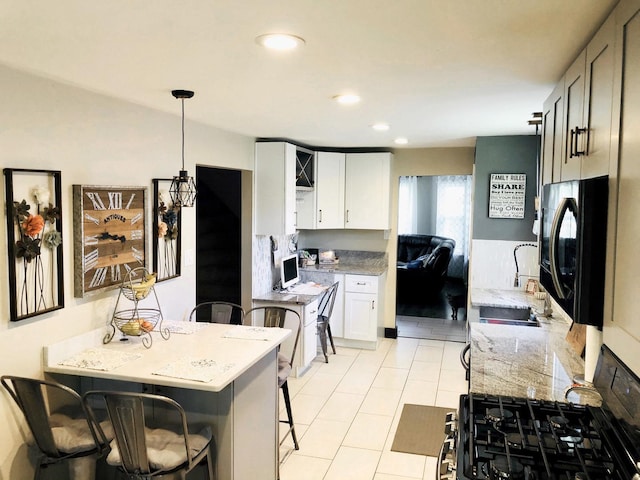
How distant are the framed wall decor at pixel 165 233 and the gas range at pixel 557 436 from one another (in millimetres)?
2312

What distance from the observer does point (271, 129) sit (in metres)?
4.45

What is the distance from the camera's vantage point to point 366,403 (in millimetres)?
4438

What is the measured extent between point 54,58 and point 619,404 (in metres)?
2.44

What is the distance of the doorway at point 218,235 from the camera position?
516 centimetres

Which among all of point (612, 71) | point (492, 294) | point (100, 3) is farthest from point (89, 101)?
point (492, 294)

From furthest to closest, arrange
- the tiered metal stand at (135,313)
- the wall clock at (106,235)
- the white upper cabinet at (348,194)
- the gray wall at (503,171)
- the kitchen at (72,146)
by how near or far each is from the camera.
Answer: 1. the white upper cabinet at (348,194)
2. the gray wall at (503,171)
3. the tiered metal stand at (135,313)
4. the wall clock at (106,235)
5. the kitchen at (72,146)

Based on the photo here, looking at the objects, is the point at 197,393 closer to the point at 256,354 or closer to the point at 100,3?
the point at 256,354

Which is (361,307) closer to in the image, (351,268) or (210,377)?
(351,268)

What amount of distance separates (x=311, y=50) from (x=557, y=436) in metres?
1.62

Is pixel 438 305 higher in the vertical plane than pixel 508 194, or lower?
lower

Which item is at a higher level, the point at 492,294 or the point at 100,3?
the point at 100,3

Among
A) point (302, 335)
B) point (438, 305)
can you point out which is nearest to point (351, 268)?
point (302, 335)

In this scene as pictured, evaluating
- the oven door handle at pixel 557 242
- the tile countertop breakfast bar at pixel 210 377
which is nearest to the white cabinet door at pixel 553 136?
the oven door handle at pixel 557 242

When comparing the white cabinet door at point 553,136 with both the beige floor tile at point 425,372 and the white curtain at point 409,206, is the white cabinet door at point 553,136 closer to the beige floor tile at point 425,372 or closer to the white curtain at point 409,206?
the beige floor tile at point 425,372
